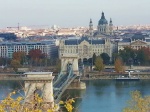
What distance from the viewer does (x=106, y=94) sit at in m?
9.85

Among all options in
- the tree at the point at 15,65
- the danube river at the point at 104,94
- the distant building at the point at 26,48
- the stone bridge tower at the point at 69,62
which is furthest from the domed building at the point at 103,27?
the danube river at the point at 104,94

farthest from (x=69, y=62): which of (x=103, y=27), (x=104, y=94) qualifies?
(x=103, y=27)

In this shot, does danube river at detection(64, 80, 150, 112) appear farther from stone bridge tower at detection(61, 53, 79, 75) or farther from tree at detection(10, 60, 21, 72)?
tree at detection(10, 60, 21, 72)

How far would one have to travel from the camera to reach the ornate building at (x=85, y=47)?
18.3 metres

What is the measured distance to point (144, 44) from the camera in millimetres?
18734

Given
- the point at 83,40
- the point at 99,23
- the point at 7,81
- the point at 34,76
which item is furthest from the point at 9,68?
the point at 99,23

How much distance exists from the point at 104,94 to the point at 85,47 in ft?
28.1

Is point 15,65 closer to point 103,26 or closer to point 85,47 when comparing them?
point 85,47

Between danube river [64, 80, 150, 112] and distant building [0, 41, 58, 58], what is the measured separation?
6994mm

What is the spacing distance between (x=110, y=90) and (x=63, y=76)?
1.87 m

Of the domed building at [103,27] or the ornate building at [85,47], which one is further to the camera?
the domed building at [103,27]

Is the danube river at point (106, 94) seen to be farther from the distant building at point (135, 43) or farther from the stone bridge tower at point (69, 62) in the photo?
the distant building at point (135, 43)

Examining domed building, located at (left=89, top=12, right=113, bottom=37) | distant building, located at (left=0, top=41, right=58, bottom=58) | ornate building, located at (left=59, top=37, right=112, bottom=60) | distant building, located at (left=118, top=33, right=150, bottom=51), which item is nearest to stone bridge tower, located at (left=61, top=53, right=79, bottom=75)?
ornate building, located at (left=59, top=37, right=112, bottom=60)

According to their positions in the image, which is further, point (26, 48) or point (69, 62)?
point (26, 48)
